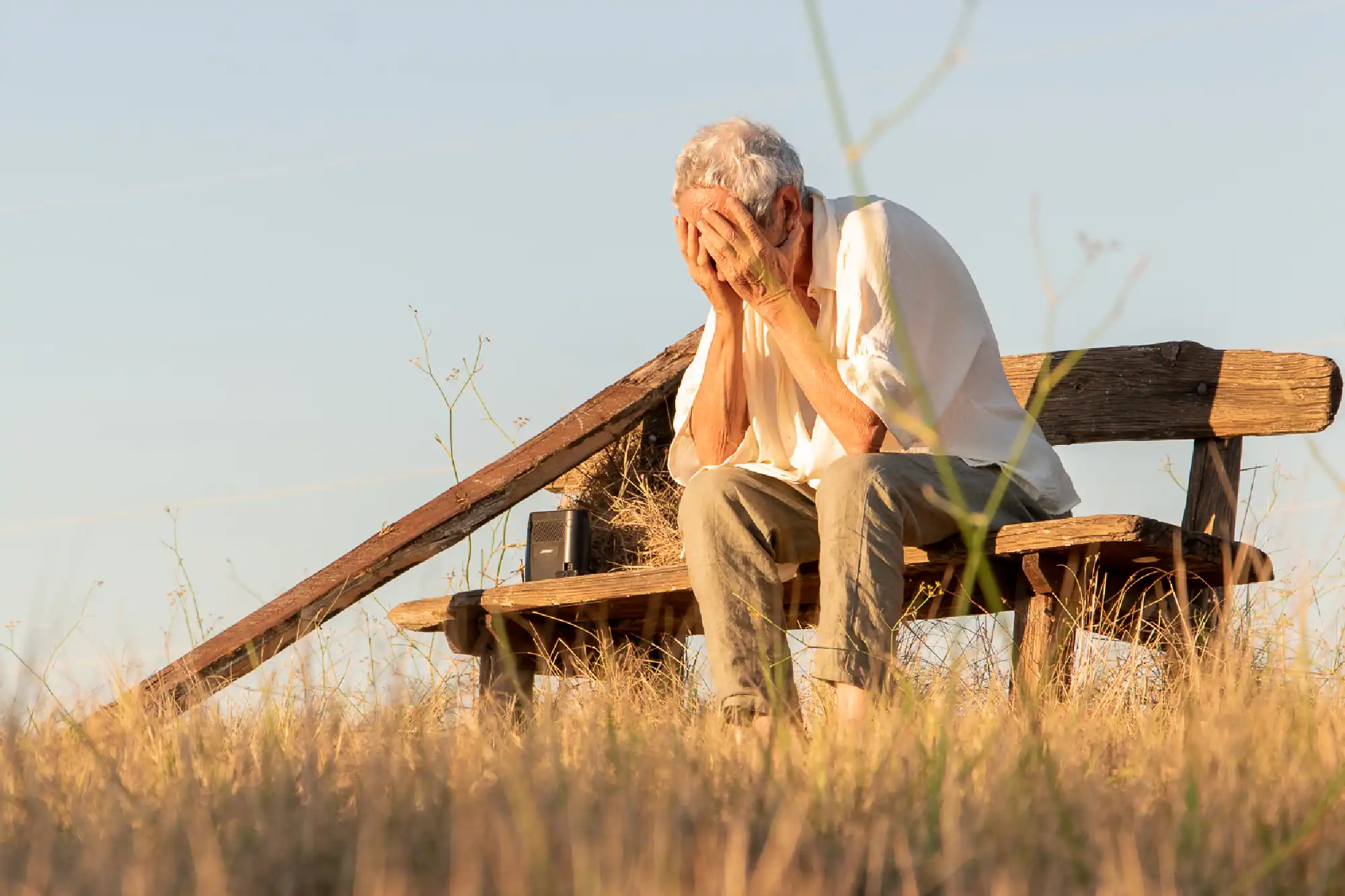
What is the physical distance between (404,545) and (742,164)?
73.8 inches

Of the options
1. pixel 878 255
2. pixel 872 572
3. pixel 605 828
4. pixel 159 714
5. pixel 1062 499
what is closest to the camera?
pixel 605 828

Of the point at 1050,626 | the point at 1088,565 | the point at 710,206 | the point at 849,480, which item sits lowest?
the point at 1050,626

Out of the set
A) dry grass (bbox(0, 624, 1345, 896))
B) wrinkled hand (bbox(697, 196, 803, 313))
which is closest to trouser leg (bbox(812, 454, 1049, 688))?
dry grass (bbox(0, 624, 1345, 896))

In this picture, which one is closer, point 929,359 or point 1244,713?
point 1244,713

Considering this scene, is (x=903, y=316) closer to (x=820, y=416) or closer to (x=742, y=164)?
(x=820, y=416)

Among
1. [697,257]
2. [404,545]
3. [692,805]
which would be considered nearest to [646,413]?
[404,545]

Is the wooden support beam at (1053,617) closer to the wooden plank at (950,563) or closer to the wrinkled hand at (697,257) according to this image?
the wooden plank at (950,563)

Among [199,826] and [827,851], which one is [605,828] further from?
[199,826]

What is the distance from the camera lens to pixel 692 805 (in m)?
1.88

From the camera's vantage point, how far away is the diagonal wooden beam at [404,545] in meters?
4.77


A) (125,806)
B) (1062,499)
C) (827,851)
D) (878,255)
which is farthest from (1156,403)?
(125,806)

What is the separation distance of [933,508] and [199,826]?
1.96 meters

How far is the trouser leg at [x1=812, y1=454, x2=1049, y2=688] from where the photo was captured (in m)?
3.08

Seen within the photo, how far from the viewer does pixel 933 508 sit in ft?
10.9
